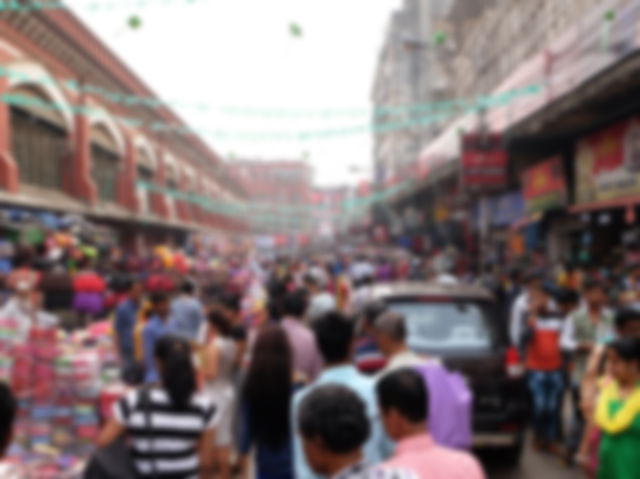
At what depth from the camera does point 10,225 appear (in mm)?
14531

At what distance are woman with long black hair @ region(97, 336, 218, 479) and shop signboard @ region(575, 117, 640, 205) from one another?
919 centimetres

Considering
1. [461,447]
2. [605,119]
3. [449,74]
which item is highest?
[449,74]

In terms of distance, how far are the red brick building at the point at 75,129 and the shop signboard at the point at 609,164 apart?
812 centimetres

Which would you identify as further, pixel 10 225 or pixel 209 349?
pixel 10 225

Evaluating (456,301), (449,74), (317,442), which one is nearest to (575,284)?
(456,301)

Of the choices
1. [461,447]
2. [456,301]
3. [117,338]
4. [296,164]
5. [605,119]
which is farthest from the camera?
[296,164]

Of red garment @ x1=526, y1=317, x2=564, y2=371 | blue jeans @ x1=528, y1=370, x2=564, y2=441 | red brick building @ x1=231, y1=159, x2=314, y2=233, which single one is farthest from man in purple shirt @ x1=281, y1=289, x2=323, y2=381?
red brick building @ x1=231, y1=159, x2=314, y2=233

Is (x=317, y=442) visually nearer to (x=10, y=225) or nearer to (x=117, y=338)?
(x=117, y=338)

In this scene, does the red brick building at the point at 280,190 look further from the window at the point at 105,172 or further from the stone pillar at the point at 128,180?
the window at the point at 105,172

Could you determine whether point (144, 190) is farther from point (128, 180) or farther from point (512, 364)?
point (512, 364)

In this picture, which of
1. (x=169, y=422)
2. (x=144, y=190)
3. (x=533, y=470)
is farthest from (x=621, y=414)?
(x=144, y=190)

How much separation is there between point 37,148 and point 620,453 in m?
19.8

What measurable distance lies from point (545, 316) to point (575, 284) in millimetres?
5110

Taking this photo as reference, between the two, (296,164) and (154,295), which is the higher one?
(296,164)
